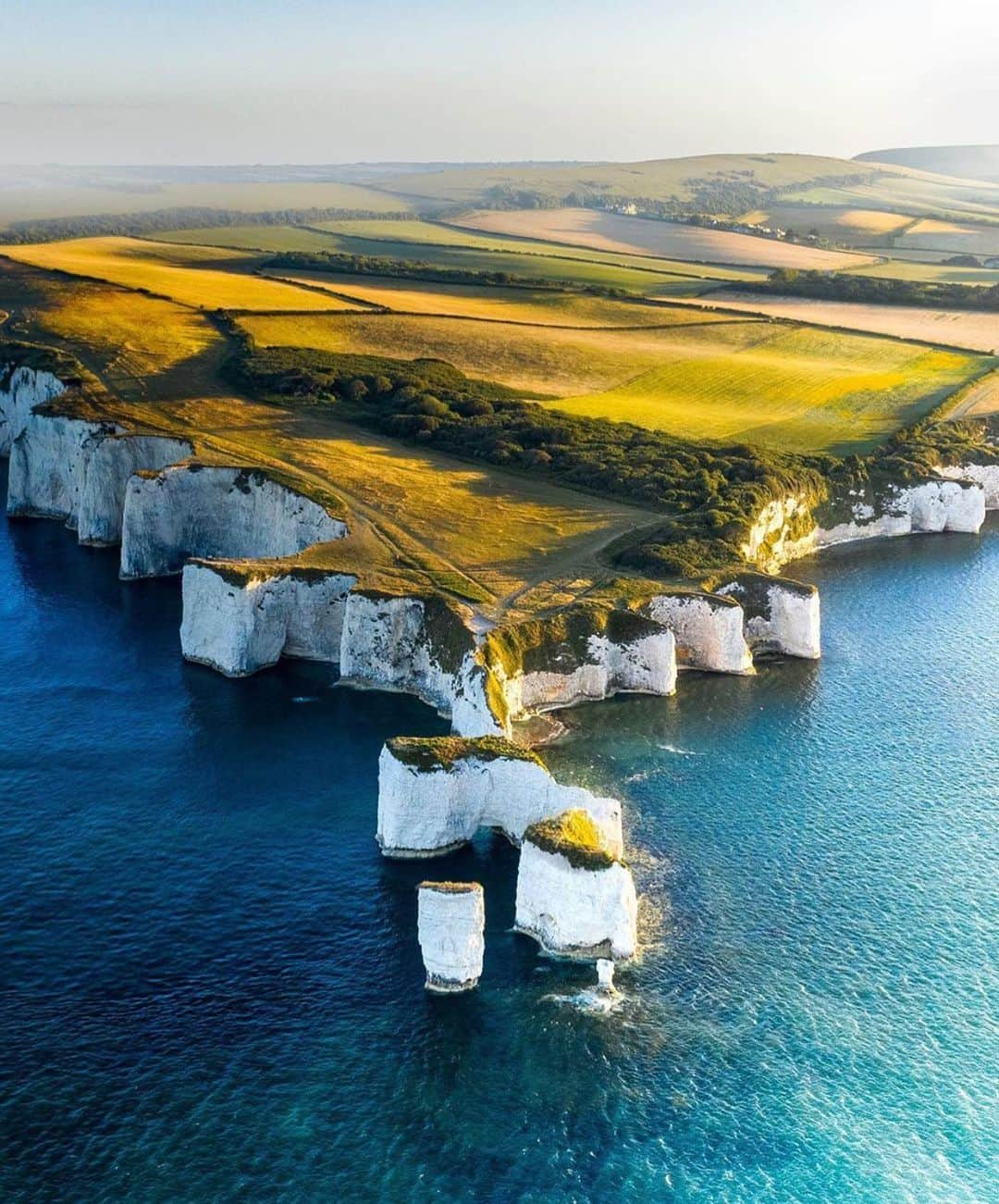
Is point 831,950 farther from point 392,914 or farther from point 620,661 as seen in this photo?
point 620,661

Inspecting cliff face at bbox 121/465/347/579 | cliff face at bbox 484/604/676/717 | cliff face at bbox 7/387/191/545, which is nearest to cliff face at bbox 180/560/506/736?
cliff face at bbox 484/604/676/717

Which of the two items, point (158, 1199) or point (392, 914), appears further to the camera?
point (392, 914)

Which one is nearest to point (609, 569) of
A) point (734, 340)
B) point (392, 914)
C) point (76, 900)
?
point (392, 914)

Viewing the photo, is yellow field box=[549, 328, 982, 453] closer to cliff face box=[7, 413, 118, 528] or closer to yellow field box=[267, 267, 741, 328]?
yellow field box=[267, 267, 741, 328]

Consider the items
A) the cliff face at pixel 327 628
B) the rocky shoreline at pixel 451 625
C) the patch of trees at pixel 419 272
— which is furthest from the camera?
the patch of trees at pixel 419 272

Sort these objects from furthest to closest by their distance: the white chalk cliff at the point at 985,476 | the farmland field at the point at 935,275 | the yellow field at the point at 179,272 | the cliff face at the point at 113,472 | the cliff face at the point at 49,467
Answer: the farmland field at the point at 935,275
the yellow field at the point at 179,272
the white chalk cliff at the point at 985,476
the cliff face at the point at 49,467
the cliff face at the point at 113,472

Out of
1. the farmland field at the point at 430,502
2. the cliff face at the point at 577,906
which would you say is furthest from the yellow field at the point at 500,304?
the cliff face at the point at 577,906

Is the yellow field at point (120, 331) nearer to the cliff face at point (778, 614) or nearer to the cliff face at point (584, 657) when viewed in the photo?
the cliff face at point (584, 657)
